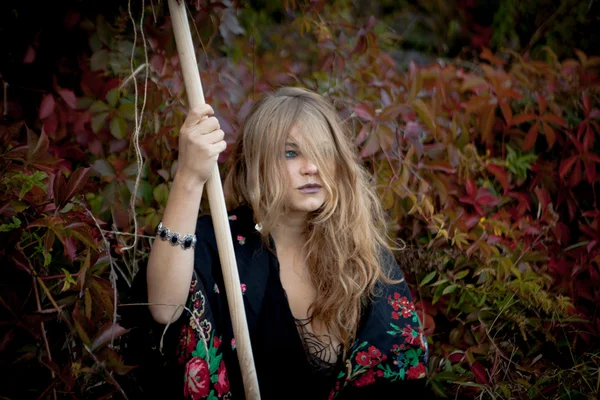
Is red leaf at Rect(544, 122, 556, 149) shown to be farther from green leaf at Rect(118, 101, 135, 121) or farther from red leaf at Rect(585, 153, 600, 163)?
green leaf at Rect(118, 101, 135, 121)

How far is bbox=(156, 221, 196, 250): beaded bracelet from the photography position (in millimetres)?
1372

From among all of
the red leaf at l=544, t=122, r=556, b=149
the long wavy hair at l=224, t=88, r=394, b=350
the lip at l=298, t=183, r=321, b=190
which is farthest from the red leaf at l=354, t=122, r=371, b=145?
the red leaf at l=544, t=122, r=556, b=149

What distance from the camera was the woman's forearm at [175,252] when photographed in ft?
4.49

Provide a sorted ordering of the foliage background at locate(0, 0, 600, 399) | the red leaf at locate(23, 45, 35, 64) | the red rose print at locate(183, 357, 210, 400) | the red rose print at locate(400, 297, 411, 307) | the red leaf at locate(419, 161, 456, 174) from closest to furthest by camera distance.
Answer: the red rose print at locate(183, 357, 210, 400), the foliage background at locate(0, 0, 600, 399), the red rose print at locate(400, 297, 411, 307), the red leaf at locate(23, 45, 35, 64), the red leaf at locate(419, 161, 456, 174)

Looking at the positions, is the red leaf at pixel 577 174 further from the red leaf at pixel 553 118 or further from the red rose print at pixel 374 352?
the red rose print at pixel 374 352

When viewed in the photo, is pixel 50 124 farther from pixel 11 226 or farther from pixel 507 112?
pixel 507 112

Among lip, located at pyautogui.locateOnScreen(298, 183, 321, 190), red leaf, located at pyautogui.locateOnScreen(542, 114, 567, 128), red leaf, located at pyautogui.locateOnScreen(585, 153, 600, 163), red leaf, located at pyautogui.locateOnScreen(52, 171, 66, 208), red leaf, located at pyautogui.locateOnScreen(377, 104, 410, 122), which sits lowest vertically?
red leaf, located at pyautogui.locateOnScreen(585, 153, 600, 163)

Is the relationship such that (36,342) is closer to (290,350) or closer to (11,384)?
(11,384)

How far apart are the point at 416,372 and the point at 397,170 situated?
0.77 m

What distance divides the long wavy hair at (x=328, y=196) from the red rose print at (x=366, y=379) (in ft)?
0.32

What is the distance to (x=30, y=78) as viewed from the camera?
196 cm

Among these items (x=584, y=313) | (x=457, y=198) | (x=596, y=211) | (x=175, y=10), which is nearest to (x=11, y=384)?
(x=175, y=10)

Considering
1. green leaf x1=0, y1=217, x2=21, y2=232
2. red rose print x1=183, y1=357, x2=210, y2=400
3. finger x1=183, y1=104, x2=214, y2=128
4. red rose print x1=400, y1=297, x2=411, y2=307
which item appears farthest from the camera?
red rose print x1=400, y1=297, x2=411, y2=307

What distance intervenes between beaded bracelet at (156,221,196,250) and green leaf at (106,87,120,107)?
26.1 inches
